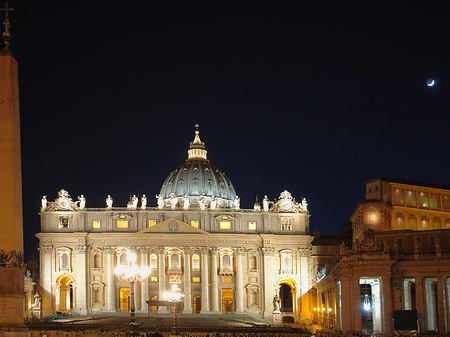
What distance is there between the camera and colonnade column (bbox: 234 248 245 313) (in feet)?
381

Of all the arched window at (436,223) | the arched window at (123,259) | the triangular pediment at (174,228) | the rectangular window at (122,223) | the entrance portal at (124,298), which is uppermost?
the rectangular window at (122,223)

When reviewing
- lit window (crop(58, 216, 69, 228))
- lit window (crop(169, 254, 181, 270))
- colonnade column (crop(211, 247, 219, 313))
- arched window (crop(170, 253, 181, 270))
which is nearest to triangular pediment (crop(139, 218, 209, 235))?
colonnade column (crop(211, 247, 219, 313))

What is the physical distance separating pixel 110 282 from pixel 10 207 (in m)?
85.8

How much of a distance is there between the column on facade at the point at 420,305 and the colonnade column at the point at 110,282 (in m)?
66.6

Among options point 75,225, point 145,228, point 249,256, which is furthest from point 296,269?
point 75,225

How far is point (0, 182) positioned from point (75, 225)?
8715cm

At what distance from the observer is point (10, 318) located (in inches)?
1235

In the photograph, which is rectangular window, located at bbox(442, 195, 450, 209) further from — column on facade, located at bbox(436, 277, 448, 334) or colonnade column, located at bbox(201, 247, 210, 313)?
column on facade, located at bbox(436, 277, 448, 334)

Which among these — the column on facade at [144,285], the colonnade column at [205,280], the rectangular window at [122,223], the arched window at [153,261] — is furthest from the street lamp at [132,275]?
the arched window at [153,261]

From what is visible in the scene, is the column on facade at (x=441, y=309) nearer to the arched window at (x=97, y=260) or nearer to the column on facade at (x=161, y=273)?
the column on facade at (x=161, y=273)

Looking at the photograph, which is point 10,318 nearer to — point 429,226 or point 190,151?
point 429,226

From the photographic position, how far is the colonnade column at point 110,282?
374 feet

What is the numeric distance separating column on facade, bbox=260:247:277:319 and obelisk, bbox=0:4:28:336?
286 ft

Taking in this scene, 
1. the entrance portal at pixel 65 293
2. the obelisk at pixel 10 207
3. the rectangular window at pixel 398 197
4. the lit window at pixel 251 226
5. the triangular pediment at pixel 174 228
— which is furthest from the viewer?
the lit window at pixel 251 226
